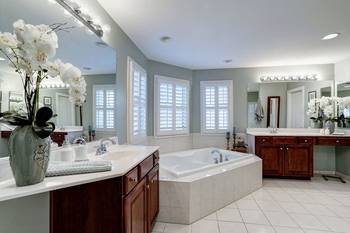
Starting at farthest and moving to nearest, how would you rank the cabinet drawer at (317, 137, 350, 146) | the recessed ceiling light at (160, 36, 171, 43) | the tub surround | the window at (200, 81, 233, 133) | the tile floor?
the window at (200, 81, 233, 133) → the tub surround → the cabinet drawer at (317, 137, 350, 146) → the recessed ceiling light at (160, 36, 171, 43) → the tile floor

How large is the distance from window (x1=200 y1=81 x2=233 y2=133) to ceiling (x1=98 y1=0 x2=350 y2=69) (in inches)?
34.5

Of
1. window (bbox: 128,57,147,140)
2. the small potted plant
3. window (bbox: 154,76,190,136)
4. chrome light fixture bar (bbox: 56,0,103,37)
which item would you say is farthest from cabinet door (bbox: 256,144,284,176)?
the small potted plant

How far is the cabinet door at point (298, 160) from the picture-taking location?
12.8 feet

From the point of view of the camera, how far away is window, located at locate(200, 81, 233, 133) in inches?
192

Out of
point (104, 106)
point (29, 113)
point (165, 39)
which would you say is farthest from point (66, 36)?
point (165, 39)

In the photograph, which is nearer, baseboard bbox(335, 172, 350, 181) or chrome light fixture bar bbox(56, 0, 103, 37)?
chrome light fixture bar bbox(56, 0, 103, 37)

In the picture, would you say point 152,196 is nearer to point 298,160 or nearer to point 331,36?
point 298,160

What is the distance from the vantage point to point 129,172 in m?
1.46

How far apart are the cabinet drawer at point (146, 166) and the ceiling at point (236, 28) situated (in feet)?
5.16

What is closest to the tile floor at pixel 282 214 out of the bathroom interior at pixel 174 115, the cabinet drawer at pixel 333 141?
the bathroom interior at pixel 174 115

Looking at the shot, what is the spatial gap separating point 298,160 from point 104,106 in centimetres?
359

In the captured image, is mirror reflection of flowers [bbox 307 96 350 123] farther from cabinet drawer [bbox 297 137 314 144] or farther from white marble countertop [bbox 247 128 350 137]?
cabinet drawer [bbox 297 137 314 144]

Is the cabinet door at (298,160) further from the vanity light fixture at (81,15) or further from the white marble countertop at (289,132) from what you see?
the vanity light fixture at (81,15)

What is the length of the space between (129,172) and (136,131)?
1.93 metres
